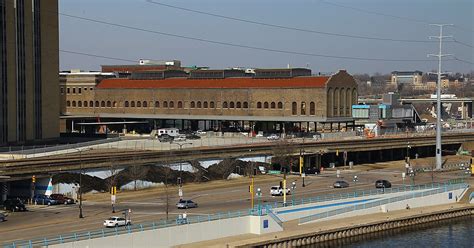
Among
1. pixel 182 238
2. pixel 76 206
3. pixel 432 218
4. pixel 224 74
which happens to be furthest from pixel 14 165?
pixel 224 74

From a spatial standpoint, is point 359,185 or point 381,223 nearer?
point 381,223

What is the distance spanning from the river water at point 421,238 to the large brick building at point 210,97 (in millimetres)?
50900

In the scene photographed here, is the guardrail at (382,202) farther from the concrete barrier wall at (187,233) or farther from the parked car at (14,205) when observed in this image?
the parked car at (14,205)

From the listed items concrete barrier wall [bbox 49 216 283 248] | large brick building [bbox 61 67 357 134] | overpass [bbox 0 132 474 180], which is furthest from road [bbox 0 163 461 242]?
large brick building [bbox 61 67 357 134]

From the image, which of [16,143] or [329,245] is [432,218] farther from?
[16,143]

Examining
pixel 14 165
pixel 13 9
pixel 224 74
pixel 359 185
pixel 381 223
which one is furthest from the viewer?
pixel 224 74

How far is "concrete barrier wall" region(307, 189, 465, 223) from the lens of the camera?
61.9 metres

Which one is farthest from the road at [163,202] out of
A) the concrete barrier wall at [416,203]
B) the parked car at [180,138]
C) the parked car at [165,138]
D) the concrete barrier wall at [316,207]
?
the parked car at [180,138]

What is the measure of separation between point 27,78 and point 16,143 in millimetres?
7763

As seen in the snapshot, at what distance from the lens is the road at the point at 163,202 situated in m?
51.2

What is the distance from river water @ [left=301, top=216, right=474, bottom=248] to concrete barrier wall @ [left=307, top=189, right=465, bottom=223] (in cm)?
305

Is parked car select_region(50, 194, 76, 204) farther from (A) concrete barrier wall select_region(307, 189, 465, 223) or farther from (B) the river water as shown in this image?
(B) the river water

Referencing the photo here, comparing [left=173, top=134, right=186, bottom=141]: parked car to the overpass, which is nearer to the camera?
the overpass

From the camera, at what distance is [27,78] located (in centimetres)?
8900
